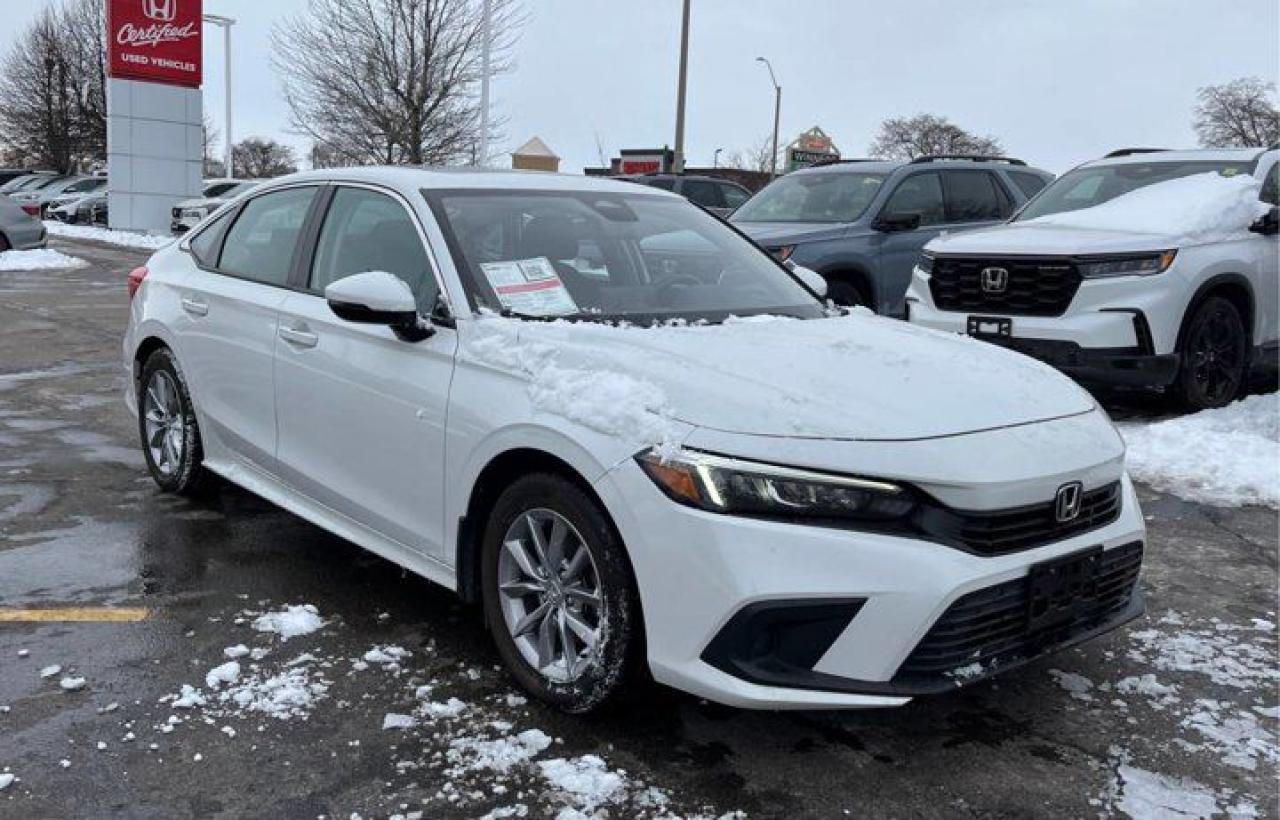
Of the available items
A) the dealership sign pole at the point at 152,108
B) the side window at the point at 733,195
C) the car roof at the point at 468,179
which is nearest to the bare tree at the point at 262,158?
the dealership sign pole at the point at 152,108

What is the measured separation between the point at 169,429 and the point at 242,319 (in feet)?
3.61

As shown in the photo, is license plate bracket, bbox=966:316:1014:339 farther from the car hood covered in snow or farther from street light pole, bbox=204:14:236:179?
street light pole, bbox=204:14:236:179

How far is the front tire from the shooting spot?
2.99 meters

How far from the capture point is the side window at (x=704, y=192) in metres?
17.5

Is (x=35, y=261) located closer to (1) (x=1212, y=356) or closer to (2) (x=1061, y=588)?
(1) (x=1212, y=356)

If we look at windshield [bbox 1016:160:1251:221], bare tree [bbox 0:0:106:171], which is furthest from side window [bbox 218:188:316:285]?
bare tree [bbox 0:0:106:171]

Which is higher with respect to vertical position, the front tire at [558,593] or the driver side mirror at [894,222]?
the driver side mirror at [894,222]

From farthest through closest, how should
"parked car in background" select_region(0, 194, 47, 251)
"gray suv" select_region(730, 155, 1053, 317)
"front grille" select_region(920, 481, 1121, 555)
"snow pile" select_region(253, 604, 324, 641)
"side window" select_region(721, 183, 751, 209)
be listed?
"parked car in background" select_region(0, 194, 47, 251), "side window" select_region(721, 183, 751, 209), "gray suv" select_region(730, 155, 1053, 317), "snow pile" select_region(253, 604, 324, 641), "front grille" select_region(920, 481, 1121, 555)

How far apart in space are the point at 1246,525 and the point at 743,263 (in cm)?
296

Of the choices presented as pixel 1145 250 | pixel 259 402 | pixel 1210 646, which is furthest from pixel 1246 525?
pixel 259 402

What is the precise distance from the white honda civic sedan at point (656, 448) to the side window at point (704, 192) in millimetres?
12986

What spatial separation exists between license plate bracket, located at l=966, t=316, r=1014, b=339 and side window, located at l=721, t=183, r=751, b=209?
10704mm

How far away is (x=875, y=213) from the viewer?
31.2ft

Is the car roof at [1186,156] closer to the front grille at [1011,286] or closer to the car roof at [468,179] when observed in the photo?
the front grille at [1011,286]
